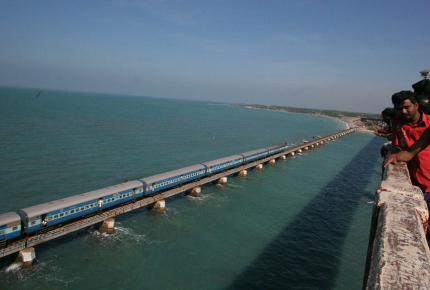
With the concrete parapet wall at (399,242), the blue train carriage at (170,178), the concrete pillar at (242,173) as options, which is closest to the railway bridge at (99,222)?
the blue train carriage at (170,178)

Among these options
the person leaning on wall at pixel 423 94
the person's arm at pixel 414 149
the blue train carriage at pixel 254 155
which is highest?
the person leaning on wall at pixel 423 94

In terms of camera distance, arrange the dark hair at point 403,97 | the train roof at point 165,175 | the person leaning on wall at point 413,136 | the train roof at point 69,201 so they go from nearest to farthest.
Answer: the person leaning on wall at point 413,136, the dark hair at point 403,97, the train roof at point 69,201, the train roof at point 165,175

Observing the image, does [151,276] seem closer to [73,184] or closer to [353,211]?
[73,184]

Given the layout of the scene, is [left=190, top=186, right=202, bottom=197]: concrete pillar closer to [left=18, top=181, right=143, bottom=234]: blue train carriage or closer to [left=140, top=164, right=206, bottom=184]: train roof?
[left=140, top=164, right=206, bottom=184]: train roof

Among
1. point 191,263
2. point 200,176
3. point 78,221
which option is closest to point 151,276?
point 191,263

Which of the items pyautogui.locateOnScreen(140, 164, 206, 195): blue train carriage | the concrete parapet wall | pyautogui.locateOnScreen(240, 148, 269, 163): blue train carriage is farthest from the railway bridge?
the concrete parapet wall

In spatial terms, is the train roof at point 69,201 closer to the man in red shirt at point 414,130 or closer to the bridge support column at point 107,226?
the bridge support column at point 107,226
